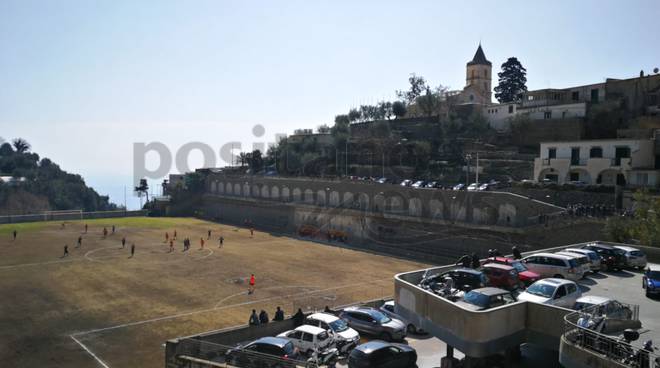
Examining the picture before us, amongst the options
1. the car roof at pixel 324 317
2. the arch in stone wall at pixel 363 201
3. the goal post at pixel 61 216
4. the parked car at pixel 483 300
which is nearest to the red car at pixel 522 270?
the parked car at pixel 483 300

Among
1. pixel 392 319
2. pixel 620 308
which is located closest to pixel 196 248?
pixel 392 319

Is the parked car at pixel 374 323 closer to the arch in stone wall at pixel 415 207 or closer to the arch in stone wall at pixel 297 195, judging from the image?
the arch in stone wall at pixel 415 207

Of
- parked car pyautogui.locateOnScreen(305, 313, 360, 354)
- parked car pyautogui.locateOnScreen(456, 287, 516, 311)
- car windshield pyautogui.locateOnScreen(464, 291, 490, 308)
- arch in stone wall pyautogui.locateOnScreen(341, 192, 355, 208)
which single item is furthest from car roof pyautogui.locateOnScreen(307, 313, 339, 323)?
arch in stone wall pyautogui.locateOnScreen(341, 192, 355, 208)

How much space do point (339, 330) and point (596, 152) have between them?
4088 centimetres

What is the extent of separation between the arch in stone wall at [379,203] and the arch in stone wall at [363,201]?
53.0 inches

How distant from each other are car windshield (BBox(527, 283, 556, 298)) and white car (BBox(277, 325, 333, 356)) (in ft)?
25.0

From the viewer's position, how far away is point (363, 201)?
6153 centimetres

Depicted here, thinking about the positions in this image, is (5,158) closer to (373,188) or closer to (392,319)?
(373,188)

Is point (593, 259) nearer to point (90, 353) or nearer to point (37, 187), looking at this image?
point (90, 353)

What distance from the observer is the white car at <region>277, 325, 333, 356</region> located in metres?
18.9

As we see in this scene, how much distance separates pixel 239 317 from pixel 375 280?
1251 cm

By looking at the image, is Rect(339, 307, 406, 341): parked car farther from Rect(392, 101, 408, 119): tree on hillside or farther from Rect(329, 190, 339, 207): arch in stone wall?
Rect(392, 101, 408, 119): tree on hillside

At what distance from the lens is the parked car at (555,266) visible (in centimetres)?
1858

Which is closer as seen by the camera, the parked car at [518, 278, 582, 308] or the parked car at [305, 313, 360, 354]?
the parked car at [518, 278, 582, 308]
